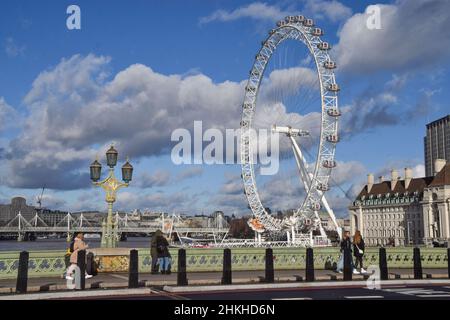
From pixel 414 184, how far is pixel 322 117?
370ft

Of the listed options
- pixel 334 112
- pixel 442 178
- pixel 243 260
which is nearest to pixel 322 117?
pixel 334 112

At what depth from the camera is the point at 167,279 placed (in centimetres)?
1925

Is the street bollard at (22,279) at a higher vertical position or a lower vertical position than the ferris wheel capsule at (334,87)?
lower

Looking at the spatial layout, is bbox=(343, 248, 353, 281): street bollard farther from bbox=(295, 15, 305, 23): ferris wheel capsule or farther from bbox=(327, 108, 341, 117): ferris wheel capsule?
bbox=(295, 15, 305, 23): ferris wheel capsule

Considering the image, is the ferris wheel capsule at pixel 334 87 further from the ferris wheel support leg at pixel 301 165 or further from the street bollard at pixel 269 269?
the street bollard at pixel 269 269

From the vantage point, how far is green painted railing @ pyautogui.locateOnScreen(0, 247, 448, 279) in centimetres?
1984

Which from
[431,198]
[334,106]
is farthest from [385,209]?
[334,106]

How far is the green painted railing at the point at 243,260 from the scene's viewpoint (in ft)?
65.1

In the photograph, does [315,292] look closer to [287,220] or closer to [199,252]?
[199,252]

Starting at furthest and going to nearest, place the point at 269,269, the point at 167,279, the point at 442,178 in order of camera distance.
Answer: the point at 442,178 → the point at 167,279 → the point at 269,269

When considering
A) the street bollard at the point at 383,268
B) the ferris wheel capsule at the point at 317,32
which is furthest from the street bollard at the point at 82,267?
the ferris wheel capsule at the point at 317,32

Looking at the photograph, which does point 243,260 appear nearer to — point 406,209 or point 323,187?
point 323,187

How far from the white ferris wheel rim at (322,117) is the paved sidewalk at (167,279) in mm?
32827

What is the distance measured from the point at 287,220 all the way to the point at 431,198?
268ft
